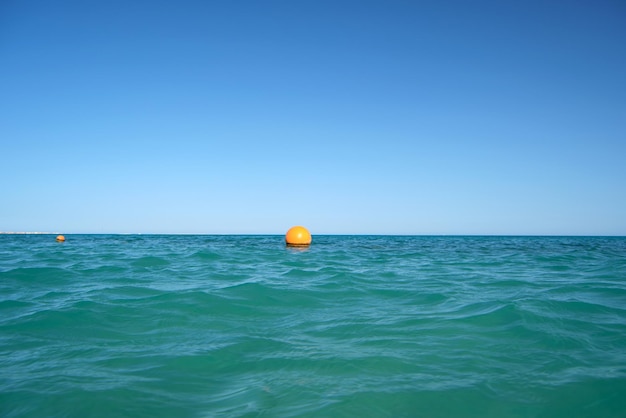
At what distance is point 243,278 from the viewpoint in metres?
10.3

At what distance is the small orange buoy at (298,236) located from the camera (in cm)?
2567

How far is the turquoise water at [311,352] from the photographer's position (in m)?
3.20

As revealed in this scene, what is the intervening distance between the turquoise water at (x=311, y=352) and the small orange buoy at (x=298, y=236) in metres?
17.1

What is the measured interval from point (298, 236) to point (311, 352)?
21251 millimetres

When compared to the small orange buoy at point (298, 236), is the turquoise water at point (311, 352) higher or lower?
lower

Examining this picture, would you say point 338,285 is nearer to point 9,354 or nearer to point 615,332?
point 615,332

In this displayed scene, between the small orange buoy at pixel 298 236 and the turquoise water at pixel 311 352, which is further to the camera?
the small orange buoy at pixel 298 236

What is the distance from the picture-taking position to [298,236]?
84.1ft

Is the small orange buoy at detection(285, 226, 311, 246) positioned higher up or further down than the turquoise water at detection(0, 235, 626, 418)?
higher up

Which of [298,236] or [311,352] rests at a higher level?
[298,236]

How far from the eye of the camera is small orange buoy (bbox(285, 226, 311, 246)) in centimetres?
2567

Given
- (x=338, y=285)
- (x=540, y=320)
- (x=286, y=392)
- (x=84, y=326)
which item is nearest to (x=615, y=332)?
(x=540, y=320)

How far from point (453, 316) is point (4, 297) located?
8.75 m

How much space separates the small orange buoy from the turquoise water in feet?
56.1
